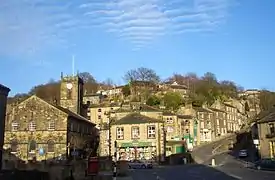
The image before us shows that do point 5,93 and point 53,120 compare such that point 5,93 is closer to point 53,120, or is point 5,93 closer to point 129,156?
point 53,120

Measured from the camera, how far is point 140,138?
218 feet

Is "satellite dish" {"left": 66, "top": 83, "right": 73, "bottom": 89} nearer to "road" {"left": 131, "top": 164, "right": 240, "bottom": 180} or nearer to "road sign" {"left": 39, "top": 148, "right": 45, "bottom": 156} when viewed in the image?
"road sign" {"left": 39, "top": 148, "right": 45, "bottom": 156}

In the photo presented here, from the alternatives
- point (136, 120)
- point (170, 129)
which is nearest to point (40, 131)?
point (136, 120)

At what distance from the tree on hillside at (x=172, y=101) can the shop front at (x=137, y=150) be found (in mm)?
33634

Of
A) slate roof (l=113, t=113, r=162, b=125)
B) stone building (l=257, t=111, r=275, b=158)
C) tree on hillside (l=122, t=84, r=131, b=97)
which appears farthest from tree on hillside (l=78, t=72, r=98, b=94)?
stone building (l=257, t=111, r=275, b=158)

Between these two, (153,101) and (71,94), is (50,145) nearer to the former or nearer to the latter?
(71,94)

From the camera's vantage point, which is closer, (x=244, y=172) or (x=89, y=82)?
(x=244, y=172)

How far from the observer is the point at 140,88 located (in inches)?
4087

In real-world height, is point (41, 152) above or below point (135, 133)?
below

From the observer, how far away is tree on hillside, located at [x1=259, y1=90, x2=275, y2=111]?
110806mm

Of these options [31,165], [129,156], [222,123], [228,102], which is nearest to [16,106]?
[129,156]

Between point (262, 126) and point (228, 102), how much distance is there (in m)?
60.3

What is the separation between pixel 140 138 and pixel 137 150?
7.10 feet

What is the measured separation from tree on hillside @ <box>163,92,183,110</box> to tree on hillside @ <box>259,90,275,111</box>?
27.3 meters
